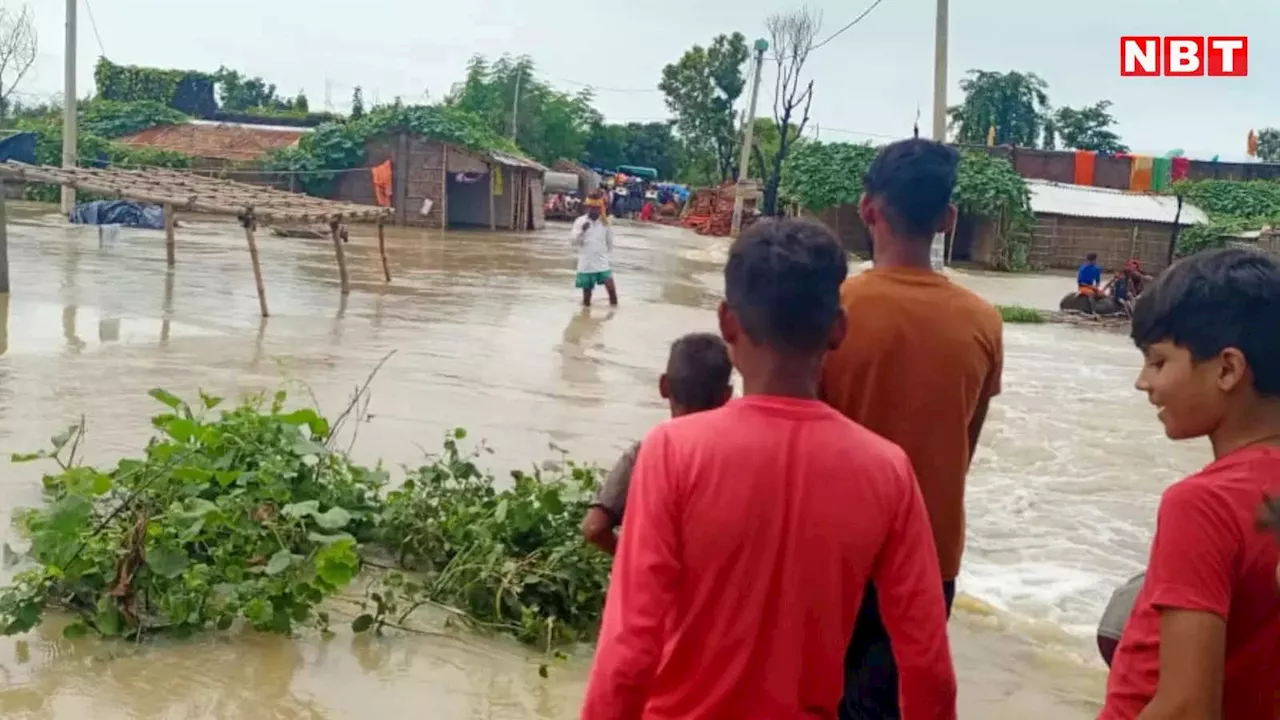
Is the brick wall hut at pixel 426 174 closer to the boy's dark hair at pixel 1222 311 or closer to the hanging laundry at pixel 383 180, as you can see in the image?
the hanging laundry at pixel 383 180

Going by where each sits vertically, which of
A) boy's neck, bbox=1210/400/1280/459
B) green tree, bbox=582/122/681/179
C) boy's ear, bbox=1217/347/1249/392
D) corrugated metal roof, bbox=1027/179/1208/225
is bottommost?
boy's neck, bbox=1210/400/1280/459

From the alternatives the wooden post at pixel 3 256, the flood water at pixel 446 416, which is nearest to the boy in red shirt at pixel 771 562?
the flood water at pixel 446 416

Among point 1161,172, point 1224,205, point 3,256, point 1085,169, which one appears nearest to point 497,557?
point 3,256

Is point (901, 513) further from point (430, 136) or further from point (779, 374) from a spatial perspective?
point (430, 136)

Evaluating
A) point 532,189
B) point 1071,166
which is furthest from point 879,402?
point 1071,166

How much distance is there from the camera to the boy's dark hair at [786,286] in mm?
2221

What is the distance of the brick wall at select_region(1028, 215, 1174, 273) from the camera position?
36844 millimetres

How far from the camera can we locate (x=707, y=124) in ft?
198

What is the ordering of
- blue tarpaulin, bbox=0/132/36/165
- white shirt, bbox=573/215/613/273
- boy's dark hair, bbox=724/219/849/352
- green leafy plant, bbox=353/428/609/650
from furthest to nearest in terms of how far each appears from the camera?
blue tarpaulin, bbox=0/132/36/165 → white shirt, bbox=573/215/613/273 → green leafy plant, bbox=353/428/609/650 → boy's dark hair, bbox=724/219/849/352

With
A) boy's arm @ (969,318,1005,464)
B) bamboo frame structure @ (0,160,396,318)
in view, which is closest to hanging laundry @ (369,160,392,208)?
bamboo frame structure @ (0,160,396,318)

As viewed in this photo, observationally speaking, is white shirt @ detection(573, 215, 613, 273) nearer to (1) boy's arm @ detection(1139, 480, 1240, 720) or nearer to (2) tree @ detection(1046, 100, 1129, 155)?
(1) boy's arm @ detection(1139, 480, 1240, 720)

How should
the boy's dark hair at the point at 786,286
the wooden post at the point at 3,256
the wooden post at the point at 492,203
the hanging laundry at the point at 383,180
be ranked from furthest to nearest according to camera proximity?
the wooden post at the point at 492,203 < the hanging laundry at the point at 383,180 < the wooden post at the point at 3,256 < the boy's dark hair at the point at 786,286

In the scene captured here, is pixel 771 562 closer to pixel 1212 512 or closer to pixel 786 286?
pixel 786 286

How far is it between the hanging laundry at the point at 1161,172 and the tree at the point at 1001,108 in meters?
9.82
